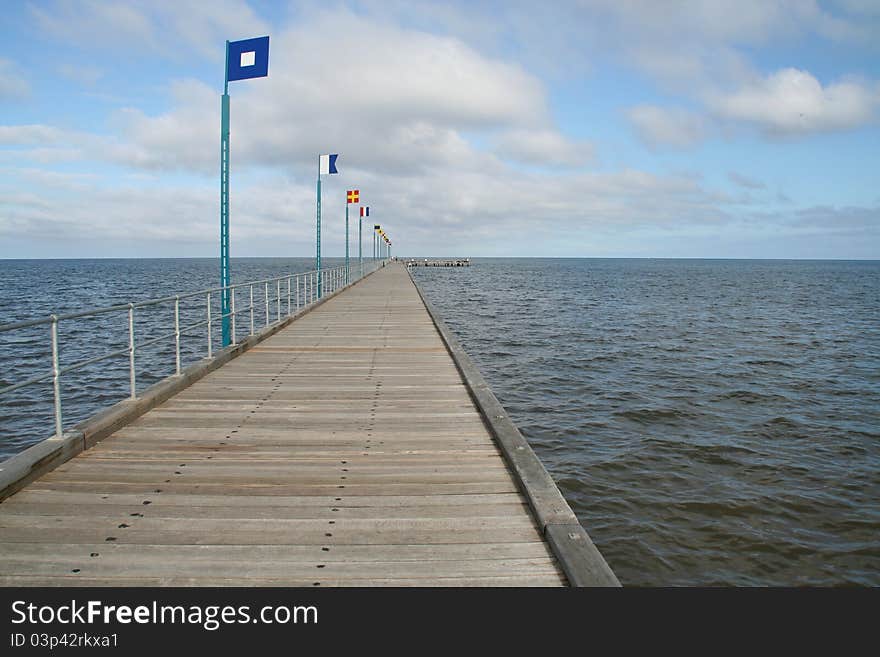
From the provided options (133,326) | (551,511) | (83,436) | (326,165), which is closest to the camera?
(551,511)

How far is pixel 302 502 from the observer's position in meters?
4.21

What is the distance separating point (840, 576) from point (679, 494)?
1.97 m

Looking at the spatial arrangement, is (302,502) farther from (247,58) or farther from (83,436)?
(247,58)

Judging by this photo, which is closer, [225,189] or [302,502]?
[302,502]

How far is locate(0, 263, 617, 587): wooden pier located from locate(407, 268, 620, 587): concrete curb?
0.04 feet

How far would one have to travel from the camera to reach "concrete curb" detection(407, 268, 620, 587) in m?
3.23

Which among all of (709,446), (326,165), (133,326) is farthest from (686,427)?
(326,165)

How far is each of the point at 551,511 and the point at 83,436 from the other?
3.74 m
